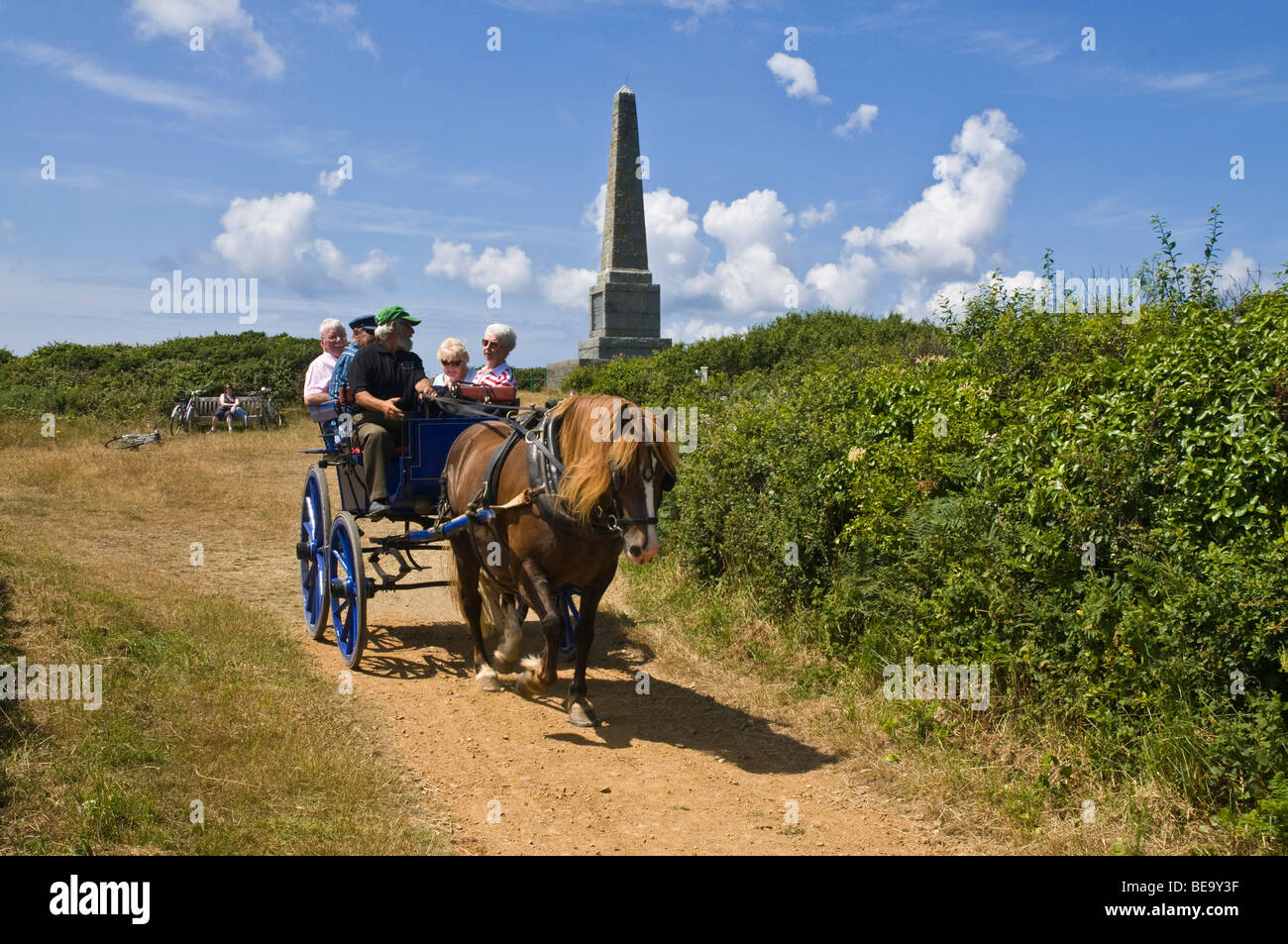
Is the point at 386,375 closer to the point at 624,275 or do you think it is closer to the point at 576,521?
the point at 576,521

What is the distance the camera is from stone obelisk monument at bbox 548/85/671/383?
2267cm

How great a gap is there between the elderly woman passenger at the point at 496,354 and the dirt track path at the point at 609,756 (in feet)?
6.85

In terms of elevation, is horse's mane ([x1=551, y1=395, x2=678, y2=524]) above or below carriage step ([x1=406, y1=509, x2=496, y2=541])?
above

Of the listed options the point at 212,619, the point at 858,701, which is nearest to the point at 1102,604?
the point at 858,701

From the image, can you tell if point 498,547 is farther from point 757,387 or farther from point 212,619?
point 757,387

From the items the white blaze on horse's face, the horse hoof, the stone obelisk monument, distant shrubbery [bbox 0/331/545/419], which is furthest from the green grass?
distant shrubbery [bbox 0/331/545/419]

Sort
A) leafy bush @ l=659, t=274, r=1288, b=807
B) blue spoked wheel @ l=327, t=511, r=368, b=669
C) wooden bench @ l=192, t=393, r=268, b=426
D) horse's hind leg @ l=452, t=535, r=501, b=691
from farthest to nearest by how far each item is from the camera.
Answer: wooden bench @ l=192, t=393, r=268, b=426 < horse's hind leg @ l=452, t=535, r=501, b=691 < blue spoked wheel @ l=327, t=511, r=368, b=669 < leafy bush @ l=659, t=274, r=1288, b=807

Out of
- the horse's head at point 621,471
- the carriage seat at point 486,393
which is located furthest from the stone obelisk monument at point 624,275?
the horse's head at point 621,471

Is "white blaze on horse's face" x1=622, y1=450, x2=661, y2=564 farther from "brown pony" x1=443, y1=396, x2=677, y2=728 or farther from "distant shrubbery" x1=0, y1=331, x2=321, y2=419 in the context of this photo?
"distant shrubbery" x1=0, y1=331, x2=321, y2=419

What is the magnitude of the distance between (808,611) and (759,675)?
571 mm

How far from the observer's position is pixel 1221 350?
4281mm

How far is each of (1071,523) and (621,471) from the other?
2.24 meters

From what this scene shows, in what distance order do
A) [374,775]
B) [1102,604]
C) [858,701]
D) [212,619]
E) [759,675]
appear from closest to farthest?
[1102,604], [374,775], [858,701], [759,675], [212,619]

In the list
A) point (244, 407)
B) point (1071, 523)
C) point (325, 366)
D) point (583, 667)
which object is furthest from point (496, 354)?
point (244, 407)
